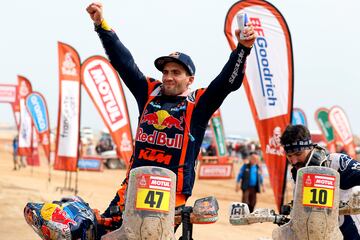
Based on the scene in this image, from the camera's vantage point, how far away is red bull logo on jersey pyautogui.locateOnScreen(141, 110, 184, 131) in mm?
4699

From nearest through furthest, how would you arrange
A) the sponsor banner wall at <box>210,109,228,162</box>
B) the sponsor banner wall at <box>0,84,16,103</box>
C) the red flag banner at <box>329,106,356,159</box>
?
the red flag banner at <box>329,106,356,159</box>, the sponsor banner wall at <box>210,109,228,162</box>, the sponsor banner wall at <box>0,84,16,103</box>

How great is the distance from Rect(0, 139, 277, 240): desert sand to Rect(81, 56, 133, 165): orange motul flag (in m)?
2.19

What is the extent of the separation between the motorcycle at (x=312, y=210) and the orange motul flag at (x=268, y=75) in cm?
752

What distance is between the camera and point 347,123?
27.8 meters

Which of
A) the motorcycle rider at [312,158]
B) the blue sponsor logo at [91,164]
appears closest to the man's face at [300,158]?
the motorcycle rider at [312,158]

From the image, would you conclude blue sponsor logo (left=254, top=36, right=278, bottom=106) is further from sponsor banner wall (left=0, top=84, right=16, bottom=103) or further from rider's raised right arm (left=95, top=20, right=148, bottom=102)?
sponsor banner wall (left=0, top=84, right=16, bottom=103)

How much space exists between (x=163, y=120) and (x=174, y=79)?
30 centimetres

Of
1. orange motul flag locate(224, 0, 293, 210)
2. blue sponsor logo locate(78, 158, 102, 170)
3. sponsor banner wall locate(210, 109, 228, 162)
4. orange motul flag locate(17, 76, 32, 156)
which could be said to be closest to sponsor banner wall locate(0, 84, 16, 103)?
blue sponsor logo locate(78, 158, 102, 170)

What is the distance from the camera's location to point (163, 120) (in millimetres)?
4723

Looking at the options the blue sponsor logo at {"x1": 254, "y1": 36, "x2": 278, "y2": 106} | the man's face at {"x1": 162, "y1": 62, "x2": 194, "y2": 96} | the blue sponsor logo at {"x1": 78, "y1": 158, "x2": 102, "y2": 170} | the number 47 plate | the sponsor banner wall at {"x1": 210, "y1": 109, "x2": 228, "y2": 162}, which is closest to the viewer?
the number 47 plate

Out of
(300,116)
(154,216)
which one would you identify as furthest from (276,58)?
(300,116)

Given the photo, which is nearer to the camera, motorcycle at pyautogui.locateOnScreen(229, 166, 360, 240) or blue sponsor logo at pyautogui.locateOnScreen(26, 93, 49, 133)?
motorcycle at pyautogui.locateOnScreen(229, 166, 360, 240)

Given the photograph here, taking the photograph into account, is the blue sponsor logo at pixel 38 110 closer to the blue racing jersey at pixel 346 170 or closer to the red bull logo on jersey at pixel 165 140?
the red bull logo on jersey at pixel 165 140

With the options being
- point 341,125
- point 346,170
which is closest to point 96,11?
point 346,170
